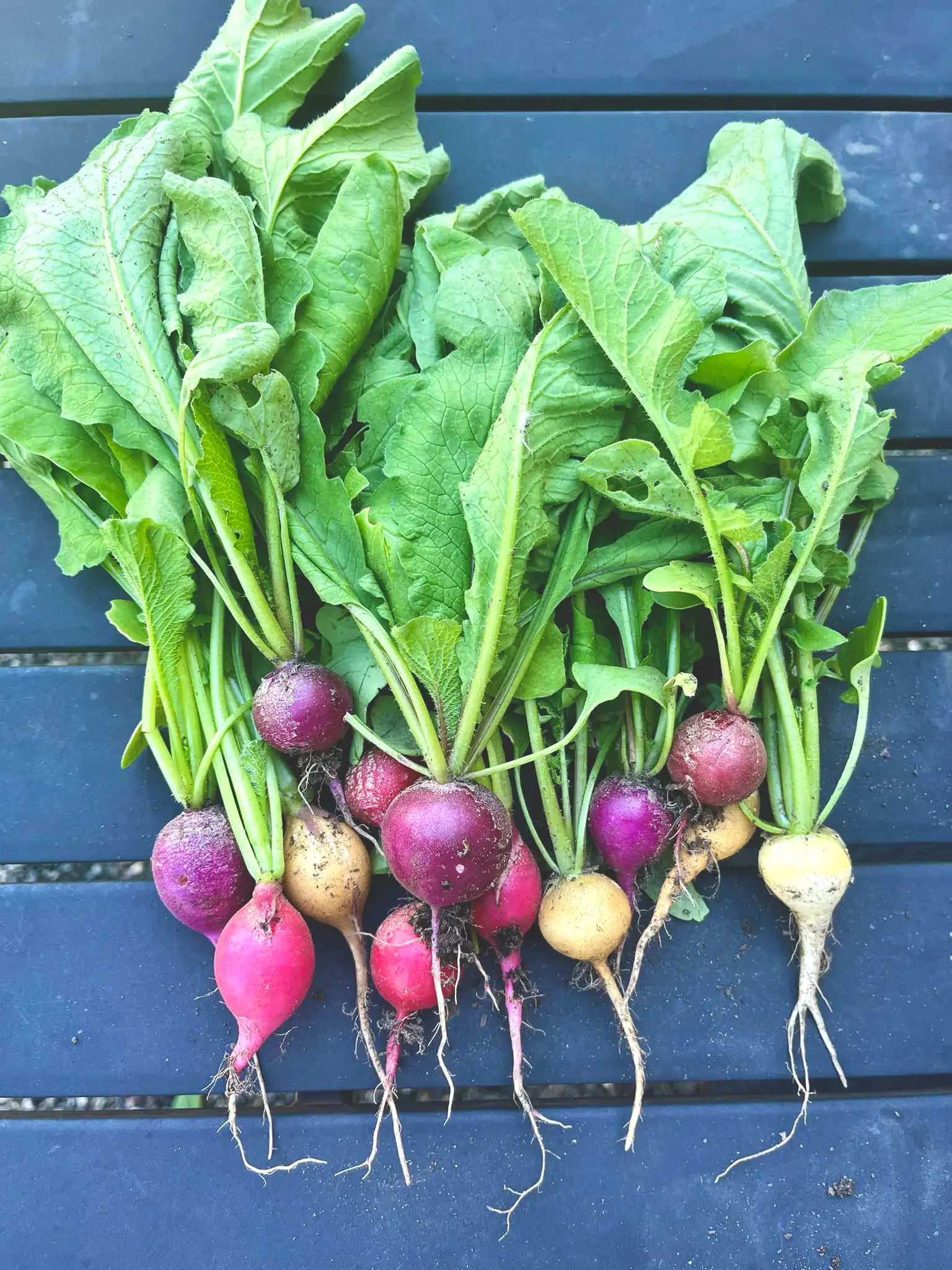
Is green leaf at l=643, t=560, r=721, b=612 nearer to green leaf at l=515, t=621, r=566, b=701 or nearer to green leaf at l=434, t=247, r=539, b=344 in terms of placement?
green leaf at l=515, t=621, r=566, b=701

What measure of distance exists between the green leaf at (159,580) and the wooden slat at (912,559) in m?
0.83

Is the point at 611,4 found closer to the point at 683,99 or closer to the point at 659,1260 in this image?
the point at 683,99

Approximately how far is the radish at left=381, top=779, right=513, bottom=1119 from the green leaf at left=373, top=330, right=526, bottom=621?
204mm

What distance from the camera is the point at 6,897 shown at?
1.08 m

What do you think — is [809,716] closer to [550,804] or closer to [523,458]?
[550,804]

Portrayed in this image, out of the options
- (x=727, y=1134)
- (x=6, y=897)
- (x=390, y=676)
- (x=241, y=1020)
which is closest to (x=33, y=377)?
(x=390, y=676)

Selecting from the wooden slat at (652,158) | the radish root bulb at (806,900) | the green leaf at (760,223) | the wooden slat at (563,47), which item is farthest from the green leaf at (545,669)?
the wooden slat at (563,47)

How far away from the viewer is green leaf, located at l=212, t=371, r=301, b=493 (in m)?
0.88

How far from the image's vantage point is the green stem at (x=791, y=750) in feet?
3.28

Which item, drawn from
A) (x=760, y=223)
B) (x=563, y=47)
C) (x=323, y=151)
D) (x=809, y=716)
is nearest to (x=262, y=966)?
(x=809, y=716)

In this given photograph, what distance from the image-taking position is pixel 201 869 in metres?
0.97

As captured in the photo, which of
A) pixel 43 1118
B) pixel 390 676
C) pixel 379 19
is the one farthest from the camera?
pixel 379 19

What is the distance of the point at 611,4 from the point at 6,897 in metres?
1.47

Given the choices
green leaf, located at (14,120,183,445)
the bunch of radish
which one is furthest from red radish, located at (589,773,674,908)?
green leaf, located at (14,120,183,445)
